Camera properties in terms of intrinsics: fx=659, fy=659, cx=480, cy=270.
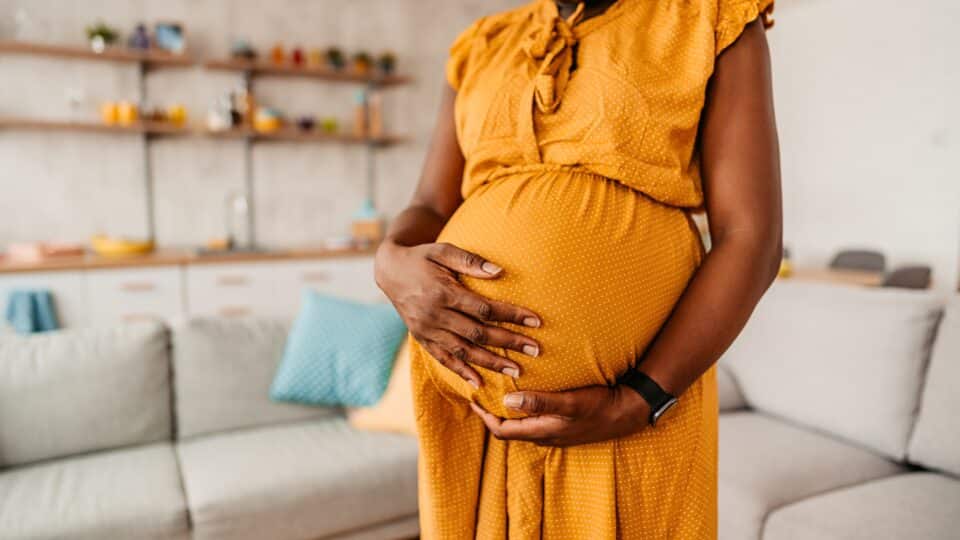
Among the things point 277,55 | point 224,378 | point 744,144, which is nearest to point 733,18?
point 744,144

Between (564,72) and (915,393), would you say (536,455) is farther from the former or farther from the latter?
(915,393)

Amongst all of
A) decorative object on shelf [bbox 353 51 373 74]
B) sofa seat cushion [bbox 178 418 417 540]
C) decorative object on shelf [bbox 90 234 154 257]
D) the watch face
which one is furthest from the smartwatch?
decorative object on shelf [bbox 353 51 373 74]

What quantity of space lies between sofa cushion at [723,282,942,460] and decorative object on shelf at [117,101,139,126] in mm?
3444

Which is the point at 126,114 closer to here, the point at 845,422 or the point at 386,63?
the point at 386,63

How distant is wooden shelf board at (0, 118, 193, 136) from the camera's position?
357cm

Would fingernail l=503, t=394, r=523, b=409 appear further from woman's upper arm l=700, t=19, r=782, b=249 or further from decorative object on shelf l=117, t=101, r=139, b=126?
decorative object on shelf l=117, t=101, r=139, b=126

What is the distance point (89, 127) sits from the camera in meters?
3.69

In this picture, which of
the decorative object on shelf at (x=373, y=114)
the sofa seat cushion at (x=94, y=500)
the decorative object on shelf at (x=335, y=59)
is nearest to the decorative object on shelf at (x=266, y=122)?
the decorative object on shelf at (x=335, y=59)

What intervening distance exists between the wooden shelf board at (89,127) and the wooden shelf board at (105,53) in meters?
0.37

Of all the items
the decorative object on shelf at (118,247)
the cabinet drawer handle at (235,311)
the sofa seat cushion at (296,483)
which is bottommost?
the sofa seat cushion at (296,483)

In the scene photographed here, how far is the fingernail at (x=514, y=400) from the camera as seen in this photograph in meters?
0.66

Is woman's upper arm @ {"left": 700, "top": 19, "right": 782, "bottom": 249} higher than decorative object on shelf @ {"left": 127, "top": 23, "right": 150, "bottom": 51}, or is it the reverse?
decorative object on shelf @ {"left": 127, "top": 23, "right": 150, "bottom": 51}

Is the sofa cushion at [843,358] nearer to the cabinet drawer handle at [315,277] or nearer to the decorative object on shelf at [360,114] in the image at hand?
the cabinet drawer handle at [315,277]

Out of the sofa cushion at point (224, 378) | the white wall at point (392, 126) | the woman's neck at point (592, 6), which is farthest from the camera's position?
the white wall at point (392, 126)
